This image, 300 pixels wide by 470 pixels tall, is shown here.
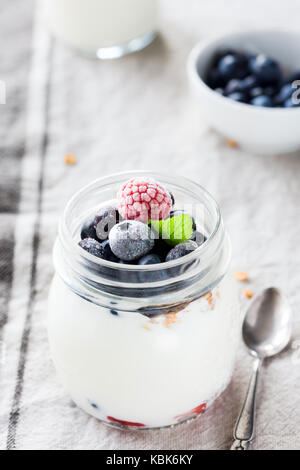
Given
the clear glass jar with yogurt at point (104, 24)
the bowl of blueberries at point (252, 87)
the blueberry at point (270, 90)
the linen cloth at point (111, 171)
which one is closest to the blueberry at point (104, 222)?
the linen cloth at point (111, 171)

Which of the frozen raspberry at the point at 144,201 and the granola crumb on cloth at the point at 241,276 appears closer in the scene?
the frozen raspberry at the point at 144,201

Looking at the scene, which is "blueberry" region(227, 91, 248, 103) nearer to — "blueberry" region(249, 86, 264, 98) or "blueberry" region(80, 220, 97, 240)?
"blueberry" region(249, 86, 264, 98)

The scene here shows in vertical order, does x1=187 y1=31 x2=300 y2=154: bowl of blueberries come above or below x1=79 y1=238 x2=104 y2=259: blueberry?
below

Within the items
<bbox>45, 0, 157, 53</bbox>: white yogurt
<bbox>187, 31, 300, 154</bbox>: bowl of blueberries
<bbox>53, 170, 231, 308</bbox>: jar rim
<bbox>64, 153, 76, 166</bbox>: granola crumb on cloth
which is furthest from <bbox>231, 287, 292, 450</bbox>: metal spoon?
<bbox>45, 0, 157, 53</bbox>: white yogurt

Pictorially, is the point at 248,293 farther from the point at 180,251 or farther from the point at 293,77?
the point at 293,77

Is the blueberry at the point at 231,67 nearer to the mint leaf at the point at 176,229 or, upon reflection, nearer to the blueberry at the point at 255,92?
the blueberry at the point at 255,92

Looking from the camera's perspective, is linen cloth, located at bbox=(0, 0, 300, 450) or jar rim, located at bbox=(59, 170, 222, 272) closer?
jar rim, located at bbox=(59, 170, 222, 272)

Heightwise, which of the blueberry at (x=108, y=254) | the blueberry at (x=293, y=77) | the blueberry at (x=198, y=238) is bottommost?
the blueberry at (x=293, y=77)
